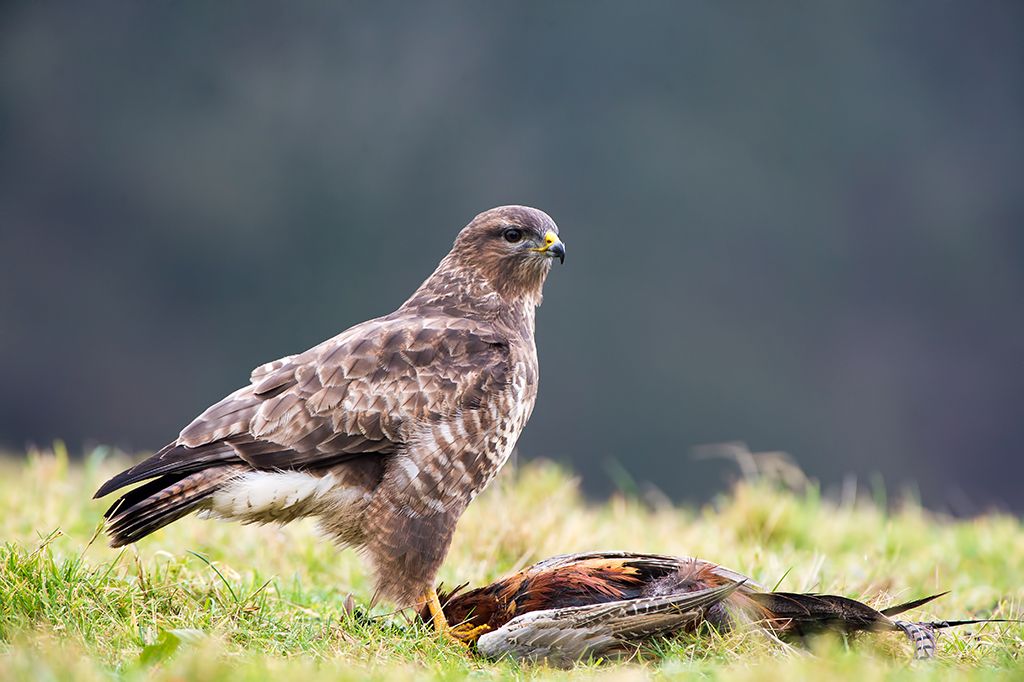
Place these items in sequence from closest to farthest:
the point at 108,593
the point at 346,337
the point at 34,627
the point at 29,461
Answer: the point at 34,627, the point at 108,593, the point at 346,337, the point at 29,461

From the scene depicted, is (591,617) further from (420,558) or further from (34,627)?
(34,627)

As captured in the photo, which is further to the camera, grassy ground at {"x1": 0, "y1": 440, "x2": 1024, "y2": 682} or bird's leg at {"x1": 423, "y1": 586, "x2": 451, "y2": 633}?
bird's leg at {"x1": 423, "y1": 586, "x2": 451, "y2": 633}

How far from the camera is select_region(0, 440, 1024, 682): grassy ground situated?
2404 mm

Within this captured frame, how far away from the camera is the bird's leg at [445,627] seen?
9.94 ft

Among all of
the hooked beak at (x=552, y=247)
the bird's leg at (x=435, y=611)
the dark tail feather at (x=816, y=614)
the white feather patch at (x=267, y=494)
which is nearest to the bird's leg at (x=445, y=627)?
the bird's leg at (x=435, y=611)

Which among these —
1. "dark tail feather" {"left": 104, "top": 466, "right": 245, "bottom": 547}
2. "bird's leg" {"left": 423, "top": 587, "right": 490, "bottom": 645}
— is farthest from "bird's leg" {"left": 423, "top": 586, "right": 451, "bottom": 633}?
"dark tail feather" {"left": 104, "top": 466, "right": 245, "bottom": 547}

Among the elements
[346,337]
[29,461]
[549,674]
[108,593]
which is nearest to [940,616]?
[549,674]

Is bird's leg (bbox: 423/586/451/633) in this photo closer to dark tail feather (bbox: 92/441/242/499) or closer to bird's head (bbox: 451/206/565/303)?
dark tail feather (bbox: 92/441/242/499)

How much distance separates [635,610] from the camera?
2.73 metres

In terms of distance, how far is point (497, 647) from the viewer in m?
2.81

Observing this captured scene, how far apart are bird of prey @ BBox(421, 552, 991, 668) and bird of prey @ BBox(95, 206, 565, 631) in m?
0.39

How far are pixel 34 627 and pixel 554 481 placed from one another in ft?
10.5

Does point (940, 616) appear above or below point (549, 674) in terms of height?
below

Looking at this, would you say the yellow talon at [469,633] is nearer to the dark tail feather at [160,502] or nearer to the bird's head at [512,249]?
the dark tail feather at [160,502]
